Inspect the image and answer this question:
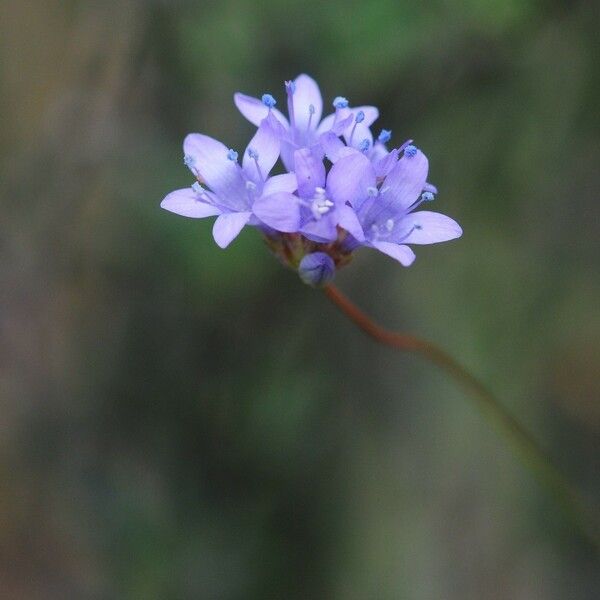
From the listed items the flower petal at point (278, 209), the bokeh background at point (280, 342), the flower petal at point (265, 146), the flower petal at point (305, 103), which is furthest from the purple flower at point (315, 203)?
the bokeh background at point (280, 342)

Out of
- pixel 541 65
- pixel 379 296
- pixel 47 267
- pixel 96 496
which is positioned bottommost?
pixel 96 496

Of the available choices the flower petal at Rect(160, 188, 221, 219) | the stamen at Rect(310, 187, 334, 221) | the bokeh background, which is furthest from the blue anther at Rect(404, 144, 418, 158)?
the bokeh background

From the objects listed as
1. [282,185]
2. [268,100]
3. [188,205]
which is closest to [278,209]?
[282,185]

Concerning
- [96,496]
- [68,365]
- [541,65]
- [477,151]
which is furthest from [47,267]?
[541,65]

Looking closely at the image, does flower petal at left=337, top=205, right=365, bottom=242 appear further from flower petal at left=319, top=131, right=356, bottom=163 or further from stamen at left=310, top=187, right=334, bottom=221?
flower petal at left=319, top=131, right=356, bottom=163

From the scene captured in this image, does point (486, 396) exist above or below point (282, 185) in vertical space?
below

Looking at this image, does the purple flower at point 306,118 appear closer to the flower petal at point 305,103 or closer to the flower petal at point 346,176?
the flower petal at point 305,103

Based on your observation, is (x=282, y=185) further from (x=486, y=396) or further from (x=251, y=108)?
(x=486, y=396)

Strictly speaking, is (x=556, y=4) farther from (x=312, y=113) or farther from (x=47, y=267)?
(x=47, y=267)
